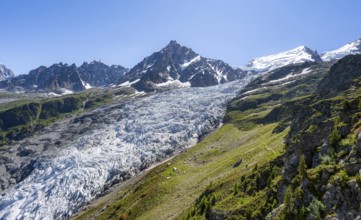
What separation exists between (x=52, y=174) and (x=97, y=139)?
33.1 m

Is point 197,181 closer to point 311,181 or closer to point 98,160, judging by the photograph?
point 311,181

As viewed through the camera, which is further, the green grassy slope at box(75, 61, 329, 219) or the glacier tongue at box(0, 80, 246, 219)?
the glacier tongue at box(0, 80, 246, 219)

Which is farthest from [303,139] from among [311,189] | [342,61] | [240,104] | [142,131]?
[240,104]

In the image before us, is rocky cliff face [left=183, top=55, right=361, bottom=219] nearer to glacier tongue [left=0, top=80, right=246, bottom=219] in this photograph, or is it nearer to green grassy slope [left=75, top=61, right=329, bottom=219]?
green grassy slope [left=75, top=61, right=329, bottom=219]

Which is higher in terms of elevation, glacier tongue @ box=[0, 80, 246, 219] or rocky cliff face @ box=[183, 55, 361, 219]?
rocky cliff face @ box=[183, 55, 361, 219]

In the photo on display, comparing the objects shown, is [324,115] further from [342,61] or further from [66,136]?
[66,136]

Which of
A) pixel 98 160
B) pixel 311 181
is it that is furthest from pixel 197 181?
pixel 98 160

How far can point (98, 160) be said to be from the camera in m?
142

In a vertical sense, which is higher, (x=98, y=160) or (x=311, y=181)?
(x=311, y=181)

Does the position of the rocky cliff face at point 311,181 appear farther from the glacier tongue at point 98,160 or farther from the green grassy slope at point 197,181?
the glacier tongue at point 98,160

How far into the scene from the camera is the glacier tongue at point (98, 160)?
122125mm

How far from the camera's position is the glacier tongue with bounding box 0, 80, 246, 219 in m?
122

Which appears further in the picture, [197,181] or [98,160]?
[98,160]

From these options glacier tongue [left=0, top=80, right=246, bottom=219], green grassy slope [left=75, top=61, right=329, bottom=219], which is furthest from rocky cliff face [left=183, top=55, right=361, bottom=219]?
glacier tongue [left=0, top=80, right=246, bottom=219]
